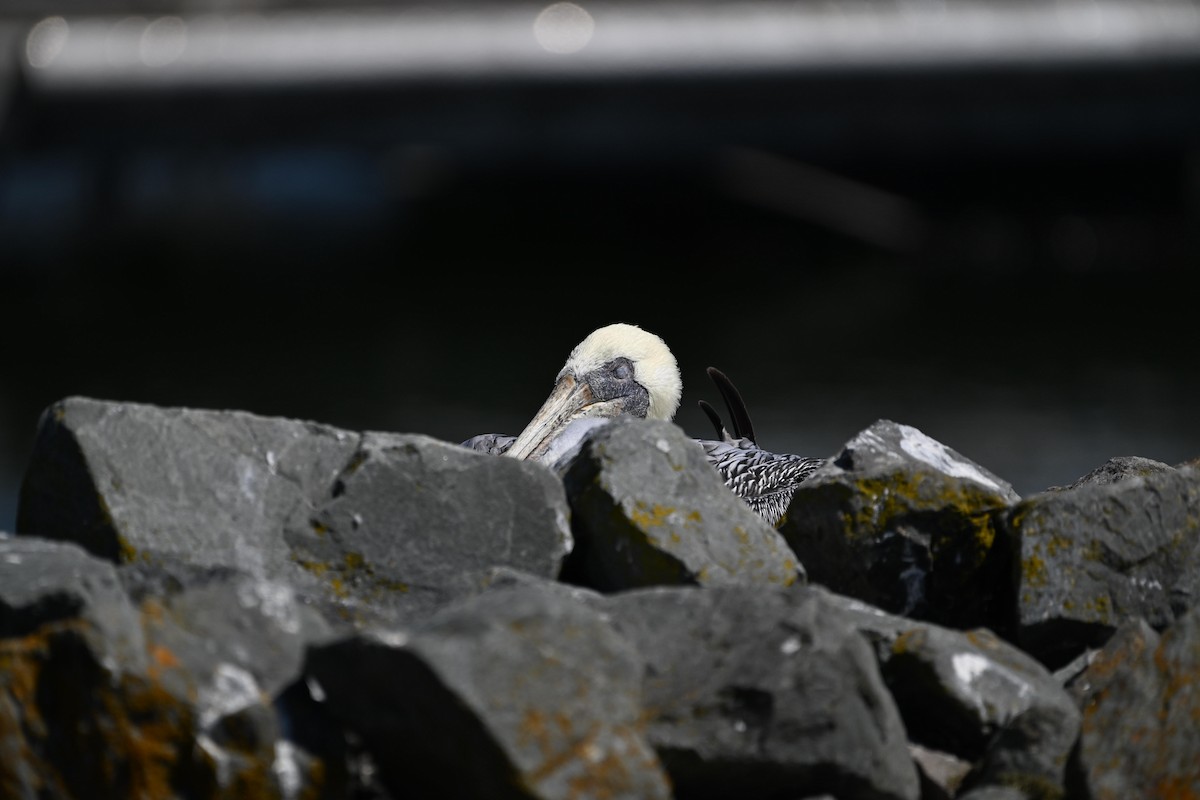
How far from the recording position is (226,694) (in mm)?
2680

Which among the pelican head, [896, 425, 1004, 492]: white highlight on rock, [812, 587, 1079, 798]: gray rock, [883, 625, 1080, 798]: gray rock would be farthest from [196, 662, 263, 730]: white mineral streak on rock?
the pelican head

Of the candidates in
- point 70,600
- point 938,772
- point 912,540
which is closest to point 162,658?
point 70,600

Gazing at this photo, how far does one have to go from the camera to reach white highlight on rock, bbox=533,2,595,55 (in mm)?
13398

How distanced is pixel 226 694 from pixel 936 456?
2022mm

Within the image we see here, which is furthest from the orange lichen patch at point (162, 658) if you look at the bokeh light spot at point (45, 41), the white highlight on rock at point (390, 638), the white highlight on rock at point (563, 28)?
the white highlight on rock at point (563, 28)

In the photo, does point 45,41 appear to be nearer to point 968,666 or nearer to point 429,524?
point 429,524

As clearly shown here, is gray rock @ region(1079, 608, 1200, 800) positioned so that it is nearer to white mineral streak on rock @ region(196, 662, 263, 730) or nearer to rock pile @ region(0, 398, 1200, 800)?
rock pile @ region(0, 398, 1200, 800)

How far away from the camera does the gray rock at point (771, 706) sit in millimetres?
2744

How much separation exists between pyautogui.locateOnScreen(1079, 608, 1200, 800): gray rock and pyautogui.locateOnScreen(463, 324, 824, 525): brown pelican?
7.83 feet

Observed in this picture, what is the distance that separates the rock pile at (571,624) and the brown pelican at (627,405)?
1.53 meters

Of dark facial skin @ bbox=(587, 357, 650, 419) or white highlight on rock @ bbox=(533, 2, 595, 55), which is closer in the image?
dark facial skin @ bbox=(587, 357, 650, 419)

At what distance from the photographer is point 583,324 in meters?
16.4

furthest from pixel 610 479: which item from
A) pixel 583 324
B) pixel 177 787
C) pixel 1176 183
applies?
pixel 1176 183

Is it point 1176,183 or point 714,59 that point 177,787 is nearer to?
point 714,59
